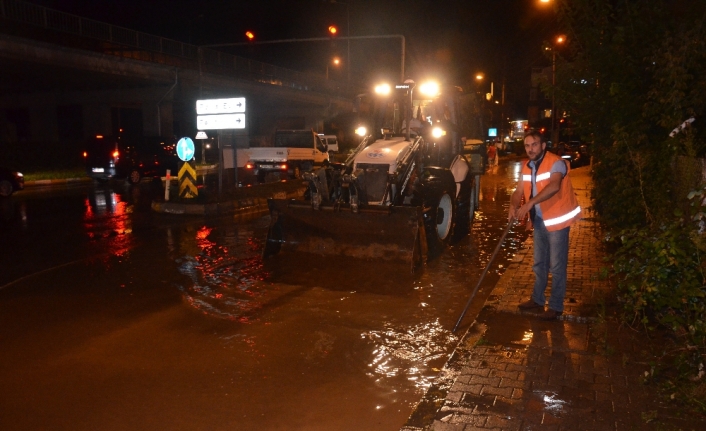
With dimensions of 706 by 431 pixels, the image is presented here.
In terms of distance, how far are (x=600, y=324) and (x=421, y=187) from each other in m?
4.81

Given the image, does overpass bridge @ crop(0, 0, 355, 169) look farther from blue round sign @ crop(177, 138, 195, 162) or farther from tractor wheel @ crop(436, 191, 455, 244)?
tractor wheel @ crop(436, 191, 455, 244)

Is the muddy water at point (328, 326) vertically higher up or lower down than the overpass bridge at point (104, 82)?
lower down

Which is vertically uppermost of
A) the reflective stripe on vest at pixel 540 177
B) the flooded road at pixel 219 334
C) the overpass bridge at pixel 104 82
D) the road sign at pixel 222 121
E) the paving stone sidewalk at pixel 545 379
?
the overpass bridge at pixel 104 82

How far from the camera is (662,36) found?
24.6 ft

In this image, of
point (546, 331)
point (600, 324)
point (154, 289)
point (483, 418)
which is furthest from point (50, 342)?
point (600, 324)

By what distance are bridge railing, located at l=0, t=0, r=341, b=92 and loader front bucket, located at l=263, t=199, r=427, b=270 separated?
52.9 ft

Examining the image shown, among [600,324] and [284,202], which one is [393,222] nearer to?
[284,202]

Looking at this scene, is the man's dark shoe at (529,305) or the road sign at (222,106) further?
the road sign at (222,106)

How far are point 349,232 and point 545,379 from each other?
16.4 ft

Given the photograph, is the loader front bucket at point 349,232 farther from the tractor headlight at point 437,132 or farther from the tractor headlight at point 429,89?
the tractor headlight at point 429,89

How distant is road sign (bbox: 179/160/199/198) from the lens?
53.7 feet

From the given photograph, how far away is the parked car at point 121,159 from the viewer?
26.1 meters

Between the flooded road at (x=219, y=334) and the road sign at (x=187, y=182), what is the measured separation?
15.8ft

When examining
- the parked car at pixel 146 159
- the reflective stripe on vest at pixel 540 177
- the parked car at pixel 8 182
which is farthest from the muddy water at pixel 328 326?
the parked car at pixel 146 159
